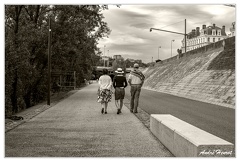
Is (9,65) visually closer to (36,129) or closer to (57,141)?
(36,129)

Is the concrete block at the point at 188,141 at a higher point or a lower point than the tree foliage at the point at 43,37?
lower

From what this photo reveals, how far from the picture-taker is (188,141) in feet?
18.8

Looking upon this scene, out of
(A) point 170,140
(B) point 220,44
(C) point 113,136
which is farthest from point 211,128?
(B) point 220,44

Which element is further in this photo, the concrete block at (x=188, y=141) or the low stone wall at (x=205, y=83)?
the low stone wall at (x=205, y=83)

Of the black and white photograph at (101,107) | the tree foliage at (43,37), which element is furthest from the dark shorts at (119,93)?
the tree foliage at (43,37)

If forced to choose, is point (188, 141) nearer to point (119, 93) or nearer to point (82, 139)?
point (82, 139)

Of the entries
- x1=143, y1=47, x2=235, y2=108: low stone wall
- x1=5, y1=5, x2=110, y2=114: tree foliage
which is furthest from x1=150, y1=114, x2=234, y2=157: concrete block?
x1=5, y1=5, x2=110, y2=114: tree foliage

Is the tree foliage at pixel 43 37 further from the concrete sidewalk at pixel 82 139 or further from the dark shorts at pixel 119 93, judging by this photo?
the concrete sidewalk at pixel 82 139

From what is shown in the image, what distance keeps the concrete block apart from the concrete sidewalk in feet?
0.82

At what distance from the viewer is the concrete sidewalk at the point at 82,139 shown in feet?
22.8

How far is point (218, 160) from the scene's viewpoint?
5086 millimetres

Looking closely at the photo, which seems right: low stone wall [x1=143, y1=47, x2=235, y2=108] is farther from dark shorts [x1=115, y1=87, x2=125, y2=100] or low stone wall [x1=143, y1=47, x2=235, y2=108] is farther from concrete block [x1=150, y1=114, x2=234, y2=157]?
concrete block [x1=150, y1=114, x2=234, y2=157]

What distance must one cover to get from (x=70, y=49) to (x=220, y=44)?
35.2ft

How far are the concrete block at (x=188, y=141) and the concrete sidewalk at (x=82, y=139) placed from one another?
25 centimetres
